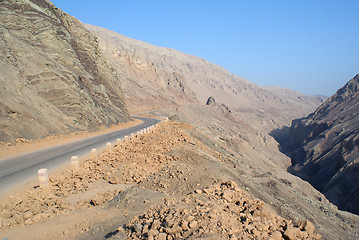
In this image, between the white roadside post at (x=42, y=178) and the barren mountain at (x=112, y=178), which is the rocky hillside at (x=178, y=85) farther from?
the white roadside post at (x=42, y=178)

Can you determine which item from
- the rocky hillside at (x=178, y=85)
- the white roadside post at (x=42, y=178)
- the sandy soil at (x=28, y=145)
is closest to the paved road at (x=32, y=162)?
the sandy soil at (x=28, y=145)

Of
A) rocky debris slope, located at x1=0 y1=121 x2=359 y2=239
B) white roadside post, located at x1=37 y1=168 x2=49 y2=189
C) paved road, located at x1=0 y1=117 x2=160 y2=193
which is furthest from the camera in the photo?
paved road, located at x1=0 y1=117 x2=160 y2=193

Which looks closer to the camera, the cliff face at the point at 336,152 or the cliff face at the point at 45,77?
the cliff face at the point at 45,77

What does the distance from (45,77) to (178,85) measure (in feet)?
210

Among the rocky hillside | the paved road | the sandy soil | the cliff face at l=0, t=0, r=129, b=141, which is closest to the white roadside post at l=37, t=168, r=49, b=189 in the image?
the paved road

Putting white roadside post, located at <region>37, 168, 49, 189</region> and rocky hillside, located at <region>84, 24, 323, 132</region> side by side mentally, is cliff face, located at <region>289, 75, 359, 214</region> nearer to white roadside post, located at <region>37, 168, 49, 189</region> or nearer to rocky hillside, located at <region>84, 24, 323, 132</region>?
rocky hillside, located at <region>84, 24, 323, 132</region>

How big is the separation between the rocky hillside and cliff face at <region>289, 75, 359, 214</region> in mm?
21957

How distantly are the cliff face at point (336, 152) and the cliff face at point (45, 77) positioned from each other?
67.8 feet

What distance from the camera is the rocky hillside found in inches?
2650

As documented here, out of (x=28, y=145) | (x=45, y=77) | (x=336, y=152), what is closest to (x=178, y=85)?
(x=336, y=152)

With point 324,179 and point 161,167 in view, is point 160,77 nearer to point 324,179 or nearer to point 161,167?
point 324,179

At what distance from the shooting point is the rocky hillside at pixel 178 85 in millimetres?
67312

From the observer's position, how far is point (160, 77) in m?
79.6

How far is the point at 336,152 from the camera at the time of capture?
126 feet
